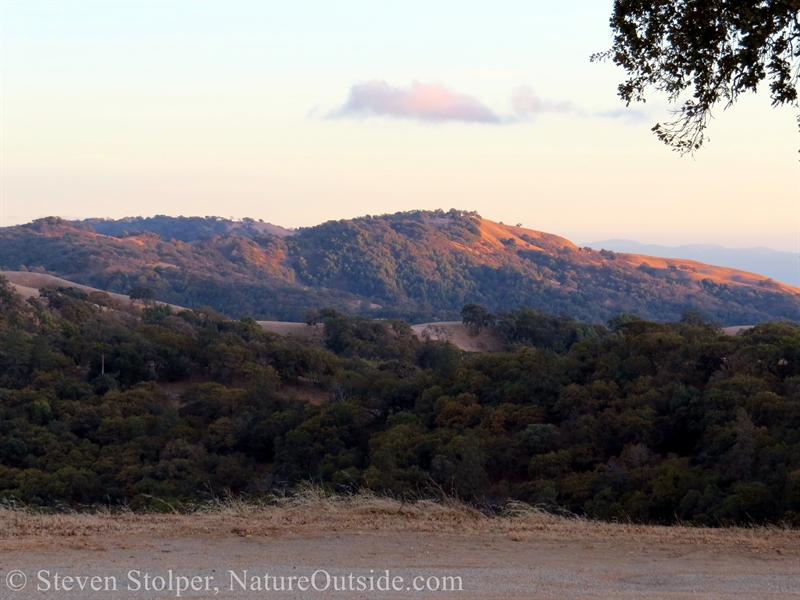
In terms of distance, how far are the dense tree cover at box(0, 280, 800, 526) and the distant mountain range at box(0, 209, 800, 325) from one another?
66.3 m

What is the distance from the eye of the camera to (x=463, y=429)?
74.9 feet

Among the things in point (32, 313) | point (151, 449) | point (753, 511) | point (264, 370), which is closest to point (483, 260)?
point (32, 313)

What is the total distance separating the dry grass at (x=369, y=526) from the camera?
773 centimetres

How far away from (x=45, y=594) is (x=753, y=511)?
10.5 metres

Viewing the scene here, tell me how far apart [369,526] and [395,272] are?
138839mm

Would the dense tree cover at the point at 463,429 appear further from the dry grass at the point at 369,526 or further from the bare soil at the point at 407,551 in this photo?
the bare soil at the point at 407,551

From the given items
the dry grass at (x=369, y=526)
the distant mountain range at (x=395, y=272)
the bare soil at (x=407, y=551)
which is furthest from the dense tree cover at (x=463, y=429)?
the distant mountain range at (x=395, y=272)

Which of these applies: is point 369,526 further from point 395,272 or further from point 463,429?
point 395,272

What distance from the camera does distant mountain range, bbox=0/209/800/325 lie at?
374 ft

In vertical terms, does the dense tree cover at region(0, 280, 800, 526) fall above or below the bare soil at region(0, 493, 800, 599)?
below

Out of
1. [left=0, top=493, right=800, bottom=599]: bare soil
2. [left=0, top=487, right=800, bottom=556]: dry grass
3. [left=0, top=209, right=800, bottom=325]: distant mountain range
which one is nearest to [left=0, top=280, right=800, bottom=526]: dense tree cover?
[left=0, top=487, right=800, bottom=556]: dry grass

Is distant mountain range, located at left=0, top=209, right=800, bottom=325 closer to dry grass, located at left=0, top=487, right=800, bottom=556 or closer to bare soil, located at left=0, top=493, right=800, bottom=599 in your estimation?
dry grass, located at left=0, top=487, right=800, bottom=556

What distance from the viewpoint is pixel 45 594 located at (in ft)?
18.9

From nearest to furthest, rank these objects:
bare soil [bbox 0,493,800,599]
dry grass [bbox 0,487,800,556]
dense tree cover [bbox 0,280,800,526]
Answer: bare soil [bbox 0,493,800,599], dry grass [bbox 0,487,800,556], dense tree cover [bbox 0,280,800,526]
